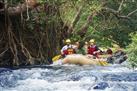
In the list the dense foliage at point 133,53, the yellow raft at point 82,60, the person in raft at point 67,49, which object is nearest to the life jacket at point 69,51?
the person in raft at point 67,49

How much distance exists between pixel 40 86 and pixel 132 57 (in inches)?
92.5

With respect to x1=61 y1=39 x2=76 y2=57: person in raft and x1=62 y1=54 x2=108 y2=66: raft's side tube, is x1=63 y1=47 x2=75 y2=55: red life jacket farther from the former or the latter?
x1=62 y1=54 x2=108 y2=66: raft's side tube

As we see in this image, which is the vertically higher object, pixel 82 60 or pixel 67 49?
pixel 67 49

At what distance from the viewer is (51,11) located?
1773cm

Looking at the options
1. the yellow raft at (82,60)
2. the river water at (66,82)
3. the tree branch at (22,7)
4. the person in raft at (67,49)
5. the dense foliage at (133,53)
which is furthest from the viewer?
the person in raft at (67,49)

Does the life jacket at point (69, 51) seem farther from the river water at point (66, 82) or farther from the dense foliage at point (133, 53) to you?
the dense foliage at point (133, 53)

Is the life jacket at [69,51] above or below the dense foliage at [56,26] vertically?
below

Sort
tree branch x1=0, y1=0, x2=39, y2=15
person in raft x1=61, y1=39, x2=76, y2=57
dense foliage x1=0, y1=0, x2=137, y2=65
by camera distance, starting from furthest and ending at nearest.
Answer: person in raft x1=61, y1=39, x2=76, y2=57 → dense foliage x1=0, y1=0, x2=137, y2=65 → tree branch x1=0, y1=0, x2=39, y2=15

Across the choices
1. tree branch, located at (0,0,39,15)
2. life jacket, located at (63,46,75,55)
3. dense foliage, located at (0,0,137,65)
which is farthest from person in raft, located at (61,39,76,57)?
tree branch, located at (0,0,39,15)

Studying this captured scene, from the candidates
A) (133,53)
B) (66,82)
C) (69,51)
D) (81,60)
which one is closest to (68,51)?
(69,51)

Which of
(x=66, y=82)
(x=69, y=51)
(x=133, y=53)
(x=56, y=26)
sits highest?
(x=56, y=26)

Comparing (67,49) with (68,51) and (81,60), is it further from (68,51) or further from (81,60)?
(81,60)

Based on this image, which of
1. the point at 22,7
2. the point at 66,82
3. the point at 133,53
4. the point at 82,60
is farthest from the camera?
the point at 82,60

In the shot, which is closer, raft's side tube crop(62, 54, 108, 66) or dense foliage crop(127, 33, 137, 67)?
dense foliage crop(127, 33, 137, 67)
